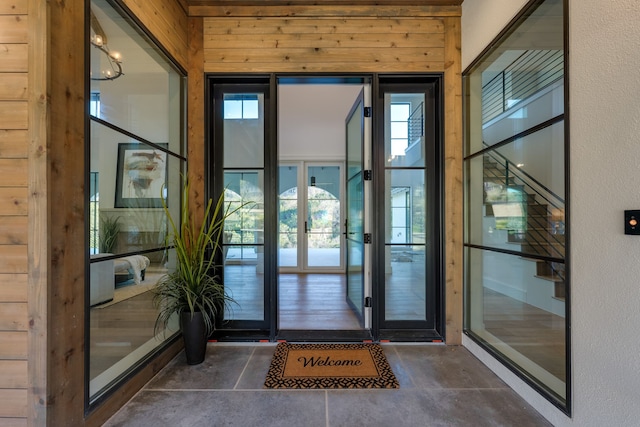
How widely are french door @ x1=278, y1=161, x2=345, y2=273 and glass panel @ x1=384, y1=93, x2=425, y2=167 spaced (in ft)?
10.1

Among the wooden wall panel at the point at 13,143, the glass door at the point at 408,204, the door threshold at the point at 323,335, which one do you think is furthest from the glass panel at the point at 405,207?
the wooden wall panel at the point at 13,143

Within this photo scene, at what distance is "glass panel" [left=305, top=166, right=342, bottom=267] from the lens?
19.3ft

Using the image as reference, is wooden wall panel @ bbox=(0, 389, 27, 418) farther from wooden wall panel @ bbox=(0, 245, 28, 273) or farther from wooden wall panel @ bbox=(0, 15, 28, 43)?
wooden wall panel @ bbox=(0, 15, 28, 43)

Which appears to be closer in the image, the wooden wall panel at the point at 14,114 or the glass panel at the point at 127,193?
the wooden wall panel at the point at 14,114

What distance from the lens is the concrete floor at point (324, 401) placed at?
5.38 ft

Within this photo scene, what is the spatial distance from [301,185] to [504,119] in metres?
4.12

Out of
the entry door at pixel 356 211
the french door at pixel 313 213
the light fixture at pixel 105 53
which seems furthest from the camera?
the french door at pixel 313 213

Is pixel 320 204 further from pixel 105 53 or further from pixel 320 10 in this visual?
pixel 105 53

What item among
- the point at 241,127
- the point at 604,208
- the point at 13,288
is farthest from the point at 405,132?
the point at 13,288

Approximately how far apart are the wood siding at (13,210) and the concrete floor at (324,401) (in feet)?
1.85

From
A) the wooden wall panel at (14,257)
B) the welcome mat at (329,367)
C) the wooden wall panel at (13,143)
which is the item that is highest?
the wooden wall panel at (13,143)

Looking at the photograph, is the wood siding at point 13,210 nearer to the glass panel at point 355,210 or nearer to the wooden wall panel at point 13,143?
the wooden wall panel at point 13,143

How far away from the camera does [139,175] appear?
80.0 inches

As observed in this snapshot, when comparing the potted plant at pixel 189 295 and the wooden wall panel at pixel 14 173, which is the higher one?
the wooden wall panel at pixel 14 173
